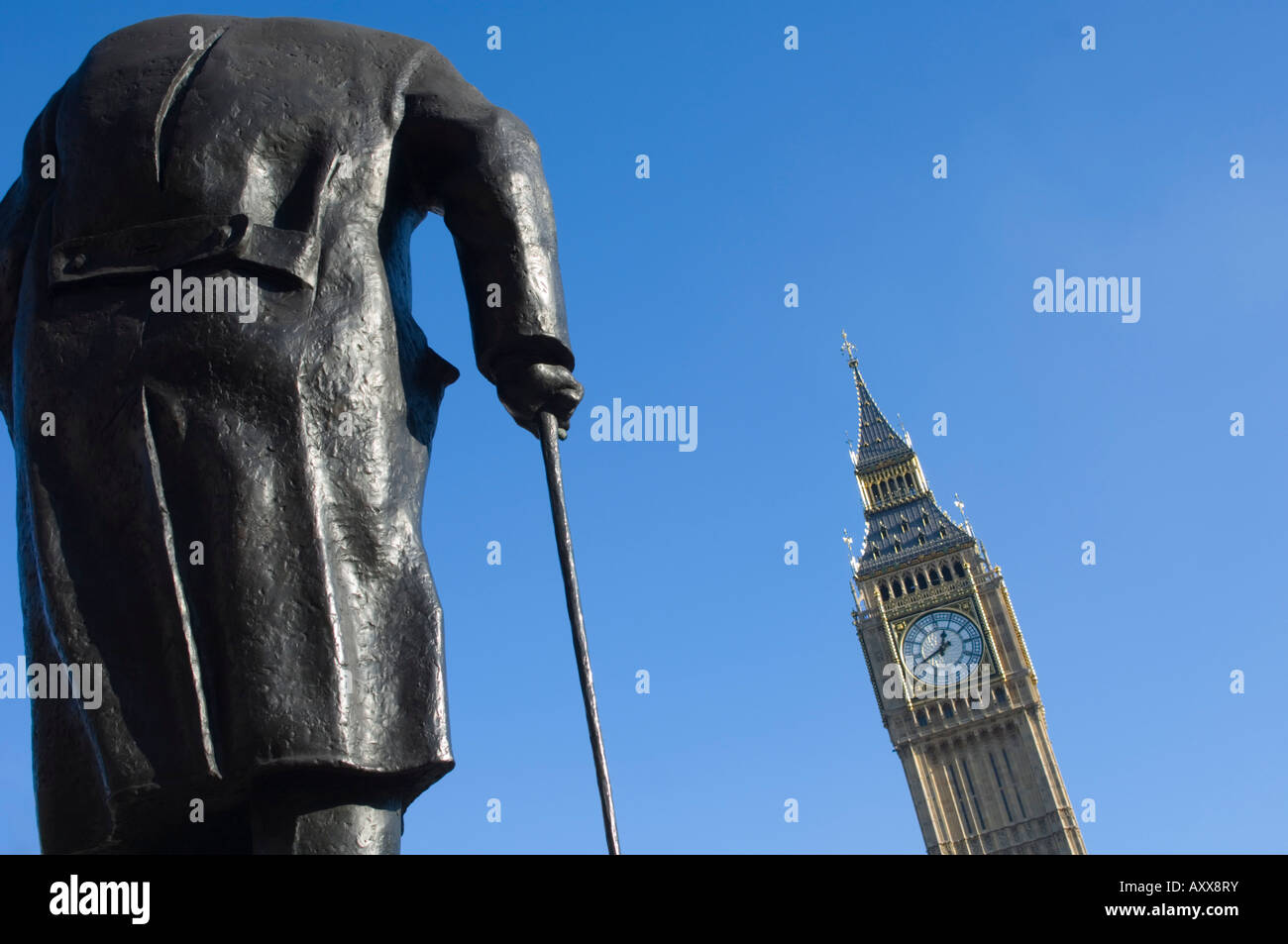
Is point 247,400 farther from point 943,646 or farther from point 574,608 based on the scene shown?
point 943,646

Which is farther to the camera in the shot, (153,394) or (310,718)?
(153,394)

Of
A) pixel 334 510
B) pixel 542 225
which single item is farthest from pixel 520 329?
pixel 334 510

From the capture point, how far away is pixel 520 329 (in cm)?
418

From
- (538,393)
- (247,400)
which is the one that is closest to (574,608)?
(538,393)

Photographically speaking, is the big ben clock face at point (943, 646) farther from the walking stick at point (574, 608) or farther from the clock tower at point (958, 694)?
the walking stick at point (574, 608)

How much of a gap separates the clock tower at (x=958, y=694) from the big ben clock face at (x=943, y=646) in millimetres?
47

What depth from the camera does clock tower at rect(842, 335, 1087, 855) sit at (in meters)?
72.0

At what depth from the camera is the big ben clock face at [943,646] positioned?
73.4 m
